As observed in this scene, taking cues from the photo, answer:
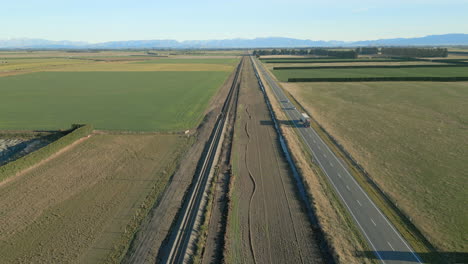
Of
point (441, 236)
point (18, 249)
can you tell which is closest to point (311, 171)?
point (441, 236)

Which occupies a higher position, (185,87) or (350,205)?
(185,87)

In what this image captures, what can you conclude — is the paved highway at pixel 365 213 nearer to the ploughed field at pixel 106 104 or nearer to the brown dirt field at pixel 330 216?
the brown dirt field at pixel 330 216

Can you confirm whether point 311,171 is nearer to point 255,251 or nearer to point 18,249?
point 255,251

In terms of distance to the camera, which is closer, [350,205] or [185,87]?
[350,205]

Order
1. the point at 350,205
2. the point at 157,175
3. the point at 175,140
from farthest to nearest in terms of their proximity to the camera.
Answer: the point at 175,140 → the point at 157,175 → the point at 350,205

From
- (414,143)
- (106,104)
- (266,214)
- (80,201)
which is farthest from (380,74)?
(80,201)

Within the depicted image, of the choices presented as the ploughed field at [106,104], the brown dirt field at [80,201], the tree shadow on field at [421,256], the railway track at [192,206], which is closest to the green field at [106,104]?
the ploughed field at [106,104]

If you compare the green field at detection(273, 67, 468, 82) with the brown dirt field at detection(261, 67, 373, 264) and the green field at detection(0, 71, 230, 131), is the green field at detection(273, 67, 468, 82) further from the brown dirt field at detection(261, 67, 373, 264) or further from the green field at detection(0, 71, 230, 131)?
the brown dirt field at detection(261, 67, 373, 264)

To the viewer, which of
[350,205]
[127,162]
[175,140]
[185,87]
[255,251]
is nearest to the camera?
[255,251]
